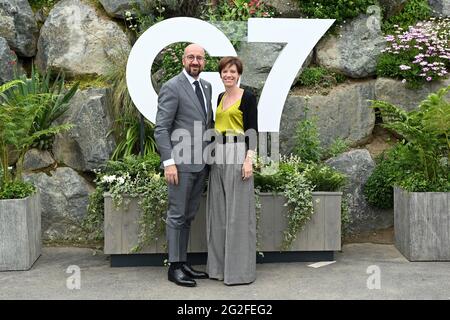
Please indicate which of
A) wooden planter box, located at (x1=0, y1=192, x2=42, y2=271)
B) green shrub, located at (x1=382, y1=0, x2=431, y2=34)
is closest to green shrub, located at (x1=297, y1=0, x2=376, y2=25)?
green shrub, located at (x1=382, y1=0, x2=431, y2=34)

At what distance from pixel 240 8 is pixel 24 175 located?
3638mm

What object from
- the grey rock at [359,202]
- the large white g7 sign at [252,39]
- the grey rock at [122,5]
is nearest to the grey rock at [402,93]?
the grey rock at [359,202]

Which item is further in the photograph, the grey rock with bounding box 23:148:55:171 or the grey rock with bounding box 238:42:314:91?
the grey rock with bounding box 238:42:314:91

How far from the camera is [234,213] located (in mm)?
5258

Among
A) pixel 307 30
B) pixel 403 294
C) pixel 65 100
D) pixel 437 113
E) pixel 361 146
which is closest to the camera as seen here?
pixel 403 294

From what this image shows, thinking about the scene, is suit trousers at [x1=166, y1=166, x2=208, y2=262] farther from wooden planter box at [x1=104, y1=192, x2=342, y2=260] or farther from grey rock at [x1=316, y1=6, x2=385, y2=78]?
grey rock at [x1=316, y1=6, x2=385, y2=78]

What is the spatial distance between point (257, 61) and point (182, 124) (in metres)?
2.82

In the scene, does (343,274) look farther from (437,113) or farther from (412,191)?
(437,113)

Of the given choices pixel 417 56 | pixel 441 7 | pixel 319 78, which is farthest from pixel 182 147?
pixel 441 7

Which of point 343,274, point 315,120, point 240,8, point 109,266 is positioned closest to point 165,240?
point 109,266

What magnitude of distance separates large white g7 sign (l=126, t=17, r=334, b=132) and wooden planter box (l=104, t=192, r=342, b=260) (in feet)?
4.06

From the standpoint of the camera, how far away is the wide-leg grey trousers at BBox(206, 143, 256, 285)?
527 centimetres

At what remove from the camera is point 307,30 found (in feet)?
22.6

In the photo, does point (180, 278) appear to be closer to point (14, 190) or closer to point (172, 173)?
point (172, 173)
